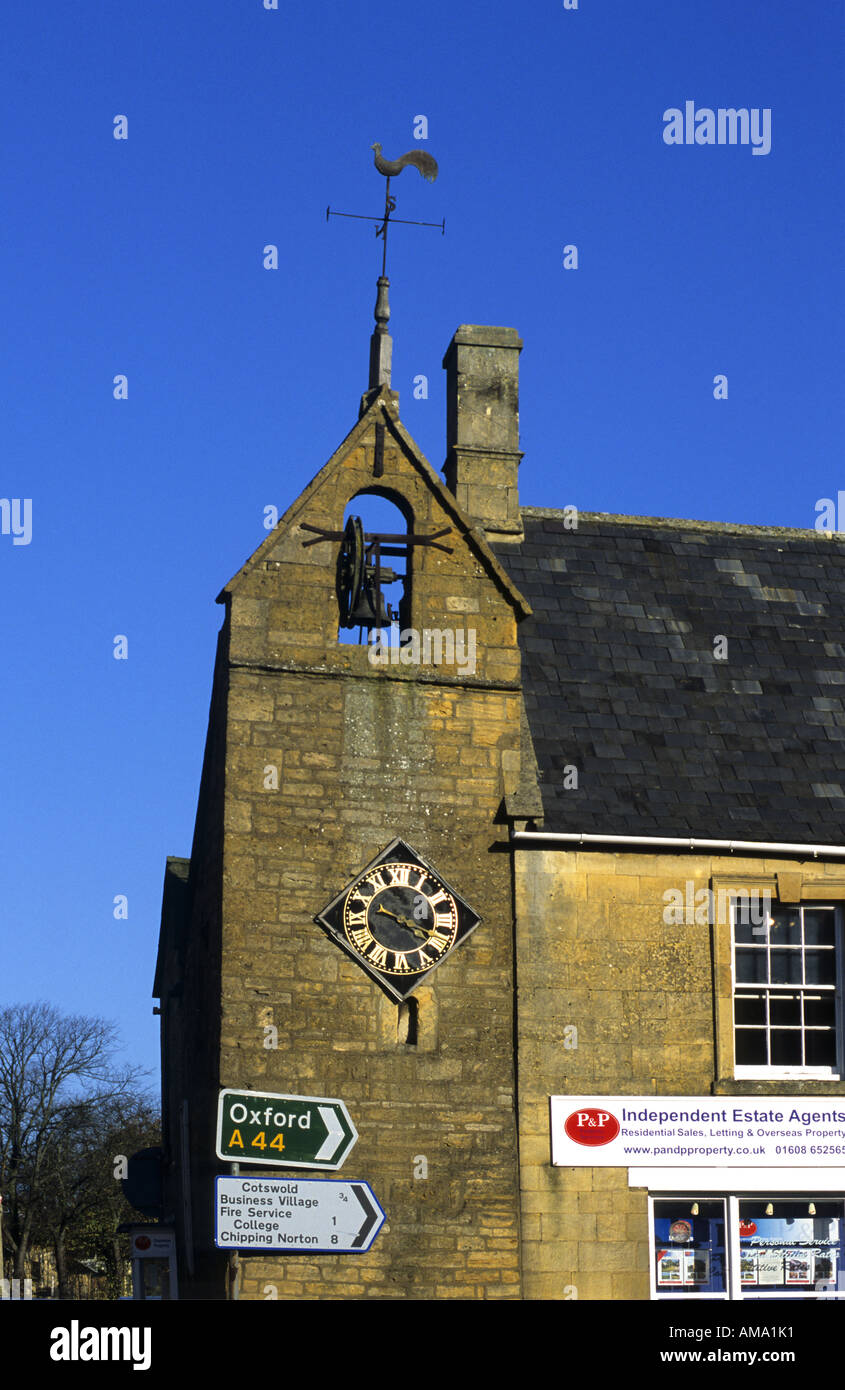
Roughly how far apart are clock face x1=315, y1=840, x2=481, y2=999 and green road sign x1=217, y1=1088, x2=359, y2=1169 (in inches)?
50.1

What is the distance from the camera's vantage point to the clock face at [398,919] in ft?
51.5

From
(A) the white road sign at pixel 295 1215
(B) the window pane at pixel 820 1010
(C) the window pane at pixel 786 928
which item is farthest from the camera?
(C) the window pane at pixel 786 928

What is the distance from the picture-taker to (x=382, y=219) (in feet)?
59.3

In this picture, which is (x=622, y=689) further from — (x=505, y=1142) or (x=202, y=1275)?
(x=202, y=1275)

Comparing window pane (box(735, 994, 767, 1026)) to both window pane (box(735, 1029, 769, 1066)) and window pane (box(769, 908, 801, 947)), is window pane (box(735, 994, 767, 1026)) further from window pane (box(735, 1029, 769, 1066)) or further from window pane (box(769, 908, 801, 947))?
window pane (box(769, 908, 801, 947))

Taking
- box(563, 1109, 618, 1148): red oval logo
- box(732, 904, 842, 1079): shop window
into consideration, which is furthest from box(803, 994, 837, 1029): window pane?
box(563, 1109, 618, 1148): red oval logo

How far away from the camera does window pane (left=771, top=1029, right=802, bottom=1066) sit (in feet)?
54.0

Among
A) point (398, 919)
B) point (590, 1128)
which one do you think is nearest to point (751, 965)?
point (590, 1128)

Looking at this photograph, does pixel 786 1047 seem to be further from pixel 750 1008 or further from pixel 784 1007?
pixel 750 1008

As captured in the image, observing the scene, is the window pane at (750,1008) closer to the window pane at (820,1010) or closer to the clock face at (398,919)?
the window pane at (820,1010)

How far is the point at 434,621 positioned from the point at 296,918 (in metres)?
3.23

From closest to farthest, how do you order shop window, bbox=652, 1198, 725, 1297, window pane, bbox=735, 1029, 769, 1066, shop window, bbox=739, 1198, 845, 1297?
shop window, bbox=652, 1198, 725, 1297 < shop window, bbox=739, 1198, 845, 1297 < window pane, bbox=735, 1029, 769, 1066

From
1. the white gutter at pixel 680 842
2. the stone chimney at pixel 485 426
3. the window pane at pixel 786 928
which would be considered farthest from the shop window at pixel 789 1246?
the stone chimney at pixel 485 426

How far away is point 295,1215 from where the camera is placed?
15.0m
